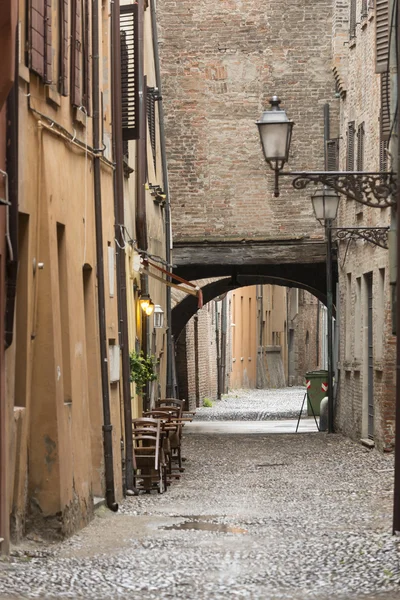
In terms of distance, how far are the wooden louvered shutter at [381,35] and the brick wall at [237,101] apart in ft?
25.8

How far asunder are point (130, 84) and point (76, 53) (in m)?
5.45

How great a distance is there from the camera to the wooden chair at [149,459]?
1491 centimetres

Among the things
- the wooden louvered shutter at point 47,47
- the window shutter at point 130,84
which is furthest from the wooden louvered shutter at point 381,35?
the wooden louvered shutter at point 47,47

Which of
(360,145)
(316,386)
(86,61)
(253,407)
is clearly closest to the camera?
(86,61)

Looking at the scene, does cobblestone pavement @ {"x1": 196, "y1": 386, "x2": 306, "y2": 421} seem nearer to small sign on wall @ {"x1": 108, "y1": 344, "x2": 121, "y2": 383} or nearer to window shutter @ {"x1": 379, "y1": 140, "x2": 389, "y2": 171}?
window shutter @ {"x1": 379, "y1": 140, "x2": 389, "y2": 171}

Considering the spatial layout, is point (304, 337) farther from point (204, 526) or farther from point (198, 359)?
point (204, 526)

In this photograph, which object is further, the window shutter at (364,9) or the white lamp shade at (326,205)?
the window shutter at (364,9)

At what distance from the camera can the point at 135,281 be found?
19.6m

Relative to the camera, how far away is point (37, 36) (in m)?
10.9

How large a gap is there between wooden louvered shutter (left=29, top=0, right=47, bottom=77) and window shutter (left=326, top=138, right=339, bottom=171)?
15997 mm

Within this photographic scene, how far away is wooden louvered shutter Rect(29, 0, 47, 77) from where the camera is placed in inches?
422

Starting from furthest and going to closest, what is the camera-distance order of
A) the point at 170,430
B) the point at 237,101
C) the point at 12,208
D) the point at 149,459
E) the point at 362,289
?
the point at 237,101, the point at 362,289, the point at 170,430, the point at 149,459, the point at 12,208

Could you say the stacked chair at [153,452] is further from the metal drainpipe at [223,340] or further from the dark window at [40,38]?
the metal drainpipe at [223,340]

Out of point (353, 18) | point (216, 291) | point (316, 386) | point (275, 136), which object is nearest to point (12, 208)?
point (275, 136)
